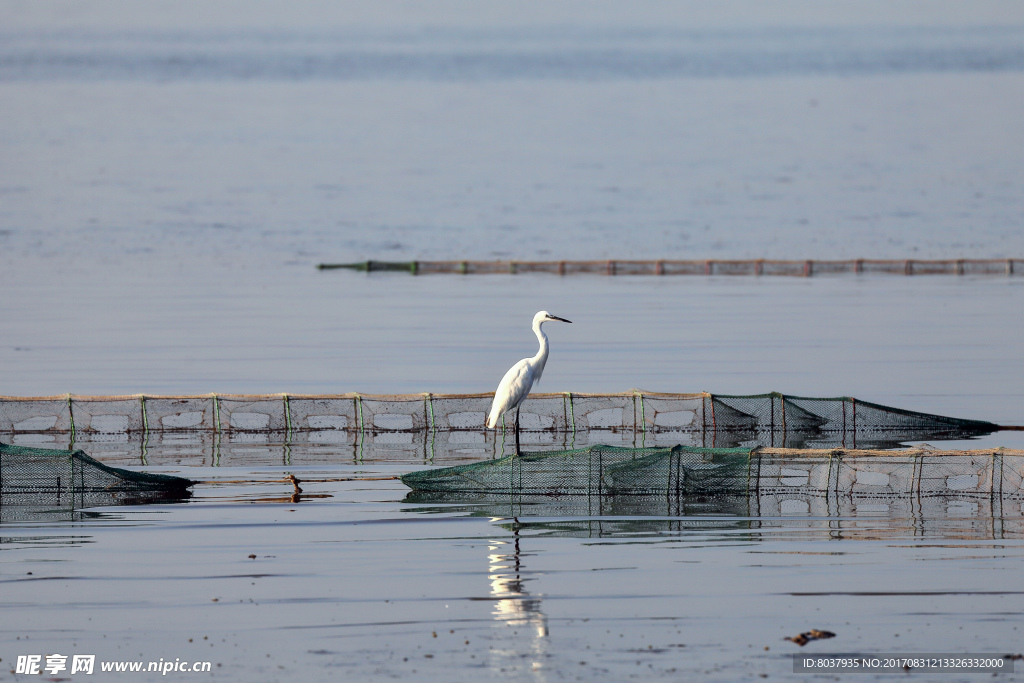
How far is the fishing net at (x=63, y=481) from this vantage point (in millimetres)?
20062

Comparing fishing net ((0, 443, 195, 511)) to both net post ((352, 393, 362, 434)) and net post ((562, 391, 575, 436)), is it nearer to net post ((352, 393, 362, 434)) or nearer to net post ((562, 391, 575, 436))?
net post ((352, 393, 362, 434))

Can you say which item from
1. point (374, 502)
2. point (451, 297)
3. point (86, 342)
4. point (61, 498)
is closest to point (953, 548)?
point (374, 502)

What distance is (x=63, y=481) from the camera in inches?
800

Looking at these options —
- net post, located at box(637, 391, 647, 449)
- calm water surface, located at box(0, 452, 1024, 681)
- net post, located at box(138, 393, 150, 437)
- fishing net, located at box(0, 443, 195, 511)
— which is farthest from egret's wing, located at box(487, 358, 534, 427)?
net post, located at box(138, 393, 150, 437)

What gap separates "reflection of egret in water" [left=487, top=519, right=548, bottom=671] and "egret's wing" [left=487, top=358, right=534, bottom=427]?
463 cm

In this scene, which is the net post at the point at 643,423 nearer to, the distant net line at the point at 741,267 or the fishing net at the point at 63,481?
the fishing net at the point at 63,481

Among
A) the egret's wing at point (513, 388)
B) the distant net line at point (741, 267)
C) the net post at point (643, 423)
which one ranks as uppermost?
the distant net line at point (741, 267)

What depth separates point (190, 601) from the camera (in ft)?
49.5

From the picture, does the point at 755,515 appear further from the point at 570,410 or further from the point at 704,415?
the point at 570,410

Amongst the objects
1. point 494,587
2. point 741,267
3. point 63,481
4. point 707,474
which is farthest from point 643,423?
point 741,267

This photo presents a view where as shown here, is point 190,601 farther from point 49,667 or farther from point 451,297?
point 451,297

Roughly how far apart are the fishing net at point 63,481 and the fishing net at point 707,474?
13.9ft

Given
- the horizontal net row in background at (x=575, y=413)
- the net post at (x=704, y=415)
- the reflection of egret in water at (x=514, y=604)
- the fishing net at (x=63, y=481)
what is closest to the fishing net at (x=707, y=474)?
the reflection of egret in water at (x=514, y=604)

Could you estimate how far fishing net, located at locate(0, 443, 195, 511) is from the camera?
20062 mm
